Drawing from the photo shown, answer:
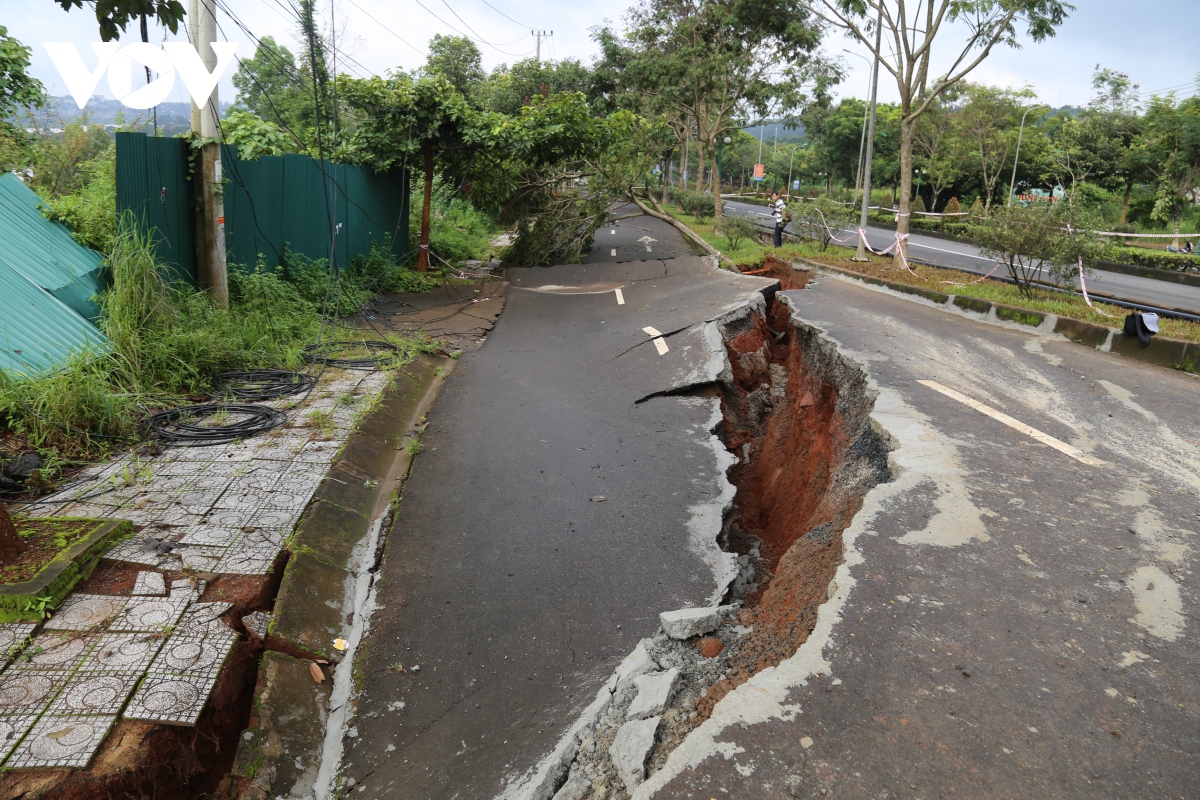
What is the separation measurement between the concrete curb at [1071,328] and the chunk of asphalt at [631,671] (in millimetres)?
7290

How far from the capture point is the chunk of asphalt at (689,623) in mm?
3402

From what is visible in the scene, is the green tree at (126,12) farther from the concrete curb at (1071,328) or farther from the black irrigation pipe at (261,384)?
the concrete curb at (1071,328)

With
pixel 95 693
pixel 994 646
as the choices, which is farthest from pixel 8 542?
pixel 994 646

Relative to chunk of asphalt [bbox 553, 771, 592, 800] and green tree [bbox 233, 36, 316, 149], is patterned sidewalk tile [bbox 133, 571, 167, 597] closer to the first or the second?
chunk of asphalt [bbox 553, 771, 592, 800]

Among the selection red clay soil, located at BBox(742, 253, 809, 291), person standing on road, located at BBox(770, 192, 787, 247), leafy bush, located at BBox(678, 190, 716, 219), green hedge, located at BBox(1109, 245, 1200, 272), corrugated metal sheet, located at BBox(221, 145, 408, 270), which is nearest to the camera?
corrugated metal sheet, located at BBox(221, 145, 408, 270)

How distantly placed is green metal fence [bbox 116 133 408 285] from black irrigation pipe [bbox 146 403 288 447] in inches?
99.1

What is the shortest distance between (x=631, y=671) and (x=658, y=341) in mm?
6755

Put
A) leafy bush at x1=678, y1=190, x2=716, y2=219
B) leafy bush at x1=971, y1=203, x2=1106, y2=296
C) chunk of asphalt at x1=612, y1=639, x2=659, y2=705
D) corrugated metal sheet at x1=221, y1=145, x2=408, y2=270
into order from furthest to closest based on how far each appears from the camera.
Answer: leafy bush at x1=678, y1=190, x2=716, y2=219, leafy bush at x1=971, y1=203, x2=1106, y2=296, corrugated metal sheet at x1=221, y1=145, x2=408, y2=270, chunk of asphalt at x1=612, y1=639, x2=659, y2=705

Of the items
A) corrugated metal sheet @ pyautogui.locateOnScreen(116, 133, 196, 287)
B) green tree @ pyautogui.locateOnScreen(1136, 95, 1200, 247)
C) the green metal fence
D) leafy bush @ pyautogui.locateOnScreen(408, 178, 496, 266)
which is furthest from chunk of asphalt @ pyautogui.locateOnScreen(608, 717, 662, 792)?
green tree @ pyautogui.locateOnScreen(1136, 95, 1200, 247)

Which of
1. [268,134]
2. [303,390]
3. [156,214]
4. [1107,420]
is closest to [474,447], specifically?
[303,390]

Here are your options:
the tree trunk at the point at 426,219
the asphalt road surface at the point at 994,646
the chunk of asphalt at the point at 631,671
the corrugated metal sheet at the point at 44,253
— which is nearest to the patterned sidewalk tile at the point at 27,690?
the chunk of asphalt at the point at 631,671

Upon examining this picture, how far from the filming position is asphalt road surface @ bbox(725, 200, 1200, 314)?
45.2ft

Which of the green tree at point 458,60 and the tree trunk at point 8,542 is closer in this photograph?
the tree trunk at point 8,542

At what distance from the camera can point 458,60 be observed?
38094 millimetres
